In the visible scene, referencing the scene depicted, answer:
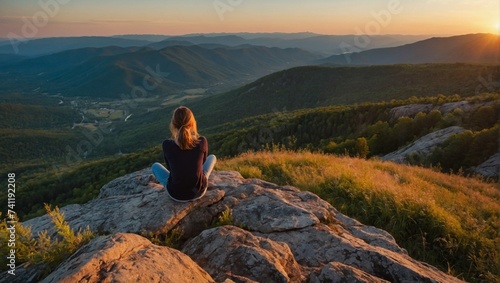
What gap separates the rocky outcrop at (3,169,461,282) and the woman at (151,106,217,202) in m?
0.24

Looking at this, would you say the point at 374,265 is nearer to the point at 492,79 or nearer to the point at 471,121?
the point at 471,121

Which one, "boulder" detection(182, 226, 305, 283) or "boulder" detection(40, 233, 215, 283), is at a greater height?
"boulder" detection(40, 233, 215, 283)

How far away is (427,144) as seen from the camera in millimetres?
17219

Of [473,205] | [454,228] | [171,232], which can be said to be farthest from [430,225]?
[171,232]

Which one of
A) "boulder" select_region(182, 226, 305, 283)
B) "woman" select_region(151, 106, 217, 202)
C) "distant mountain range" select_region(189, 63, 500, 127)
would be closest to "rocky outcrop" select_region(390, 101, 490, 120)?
"woman" select_region(151, 106, 217, 202)

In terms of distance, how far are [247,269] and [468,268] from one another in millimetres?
4488

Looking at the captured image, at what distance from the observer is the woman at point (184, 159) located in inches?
240

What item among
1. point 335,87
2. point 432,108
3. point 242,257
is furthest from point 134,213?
point 335,87

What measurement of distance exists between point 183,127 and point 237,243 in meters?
2.61

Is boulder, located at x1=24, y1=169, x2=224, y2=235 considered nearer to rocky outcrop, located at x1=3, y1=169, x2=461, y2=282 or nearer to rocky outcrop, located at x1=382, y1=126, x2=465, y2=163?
rocky outcrop, located at x1=3, y1=169, x2=461, y2=282

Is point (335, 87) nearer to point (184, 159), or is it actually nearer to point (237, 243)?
point (184, 159)

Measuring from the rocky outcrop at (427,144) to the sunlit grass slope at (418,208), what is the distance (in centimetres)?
588

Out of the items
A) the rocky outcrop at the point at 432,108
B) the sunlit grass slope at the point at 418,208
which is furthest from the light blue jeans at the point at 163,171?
the rocky outcrop at the point at 432,108

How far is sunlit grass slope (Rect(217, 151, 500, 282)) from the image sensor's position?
19.3 ft
